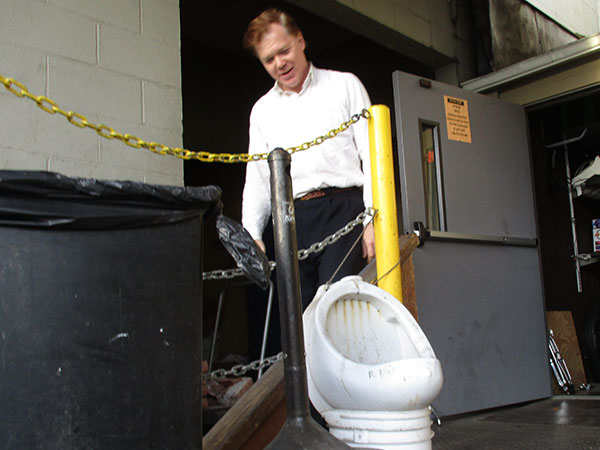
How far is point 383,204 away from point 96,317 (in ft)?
4.24

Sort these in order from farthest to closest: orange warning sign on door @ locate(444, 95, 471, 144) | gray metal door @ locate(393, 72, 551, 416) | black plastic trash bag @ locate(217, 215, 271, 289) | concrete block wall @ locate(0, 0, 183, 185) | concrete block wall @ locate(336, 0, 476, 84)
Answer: concrete block wall @ locate(336, 0, 476, 84) → orange warning sign on door @ locate(444, 95, 471, 144) → gray metal door @ locate(393, 72, 551, 416) → concrete block wall @ locate(0, 0, 183, 185) → black plastic trash bag @ locate(217, 215, 271, 289)

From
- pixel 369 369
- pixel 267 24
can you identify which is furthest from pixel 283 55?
pixel 369 369

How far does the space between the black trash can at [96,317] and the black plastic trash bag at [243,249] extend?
0.10 meters

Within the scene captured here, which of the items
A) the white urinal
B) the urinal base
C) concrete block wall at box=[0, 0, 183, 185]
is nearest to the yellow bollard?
the white urinal

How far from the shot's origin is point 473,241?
11.5 feet

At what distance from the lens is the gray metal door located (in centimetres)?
324

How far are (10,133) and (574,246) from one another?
480 cm

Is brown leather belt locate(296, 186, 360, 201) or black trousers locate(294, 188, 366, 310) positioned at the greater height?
brown leather belt locate(296, 186, 360, 201)

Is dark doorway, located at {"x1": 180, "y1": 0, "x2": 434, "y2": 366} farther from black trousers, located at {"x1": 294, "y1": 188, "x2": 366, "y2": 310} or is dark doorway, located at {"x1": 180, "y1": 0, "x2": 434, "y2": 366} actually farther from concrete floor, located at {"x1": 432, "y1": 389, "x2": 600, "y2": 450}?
black trousers, located at {"x1": 294, "y1": 188, "x2": 366, "y2": 310}

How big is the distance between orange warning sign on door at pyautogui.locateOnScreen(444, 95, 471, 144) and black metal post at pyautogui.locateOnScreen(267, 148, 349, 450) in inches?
86.9

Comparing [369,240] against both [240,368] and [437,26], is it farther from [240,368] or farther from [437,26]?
[437,26]

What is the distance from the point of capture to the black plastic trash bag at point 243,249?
1.39 m

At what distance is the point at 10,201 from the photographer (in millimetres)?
1119

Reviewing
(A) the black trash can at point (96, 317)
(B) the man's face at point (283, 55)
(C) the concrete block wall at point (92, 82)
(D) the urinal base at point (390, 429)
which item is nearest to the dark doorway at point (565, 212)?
(B) the man's face at point (283, 55)
